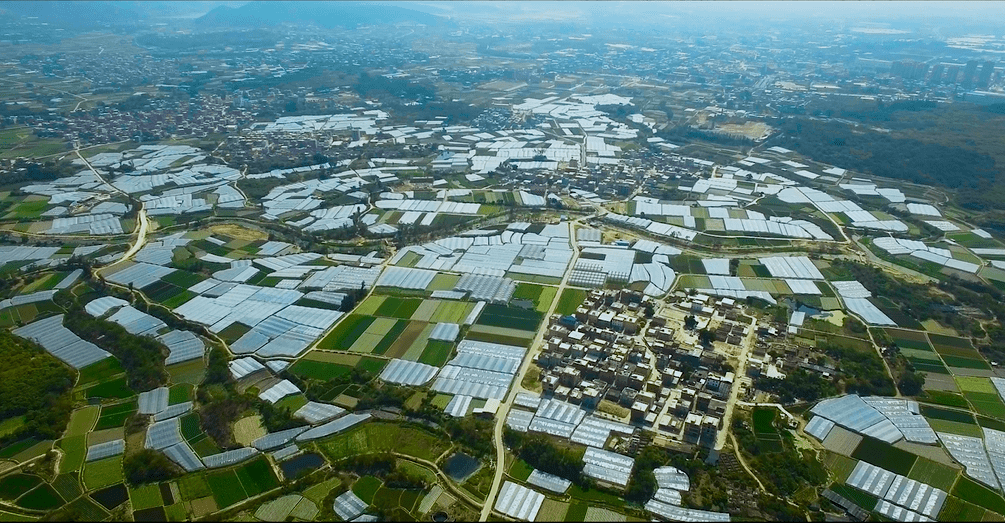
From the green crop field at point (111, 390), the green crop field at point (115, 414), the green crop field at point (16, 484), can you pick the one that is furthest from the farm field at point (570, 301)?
the green crop field at point (16, 484)

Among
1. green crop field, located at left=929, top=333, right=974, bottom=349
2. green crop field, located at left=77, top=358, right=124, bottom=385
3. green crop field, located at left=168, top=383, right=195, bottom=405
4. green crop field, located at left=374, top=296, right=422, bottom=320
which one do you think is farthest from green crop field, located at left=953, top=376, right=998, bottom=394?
green crop field, located at left=77, top=358, right=124, bottom=385

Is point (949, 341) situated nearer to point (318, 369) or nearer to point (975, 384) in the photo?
point (975, 384)

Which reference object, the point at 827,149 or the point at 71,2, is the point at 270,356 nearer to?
the point at 827,149

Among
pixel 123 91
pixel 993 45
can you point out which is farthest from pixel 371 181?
pixel 993 45

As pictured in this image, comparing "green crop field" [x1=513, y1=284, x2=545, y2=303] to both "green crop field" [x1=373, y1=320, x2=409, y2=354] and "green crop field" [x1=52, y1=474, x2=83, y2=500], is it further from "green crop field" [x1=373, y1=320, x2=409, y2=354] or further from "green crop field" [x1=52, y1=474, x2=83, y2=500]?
"green crop field" [x1=52, y1=474, x2=83, y2=500]

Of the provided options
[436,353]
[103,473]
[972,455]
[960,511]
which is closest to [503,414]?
[436,353]

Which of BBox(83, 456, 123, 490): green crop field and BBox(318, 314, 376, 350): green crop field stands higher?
BBox(318, 314, 376, 350): green crop field

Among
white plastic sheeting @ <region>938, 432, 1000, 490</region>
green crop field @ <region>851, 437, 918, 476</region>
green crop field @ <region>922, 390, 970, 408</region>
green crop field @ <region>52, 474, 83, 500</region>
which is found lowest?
green crop field @ <region>52, 474, 83, 500</region>
